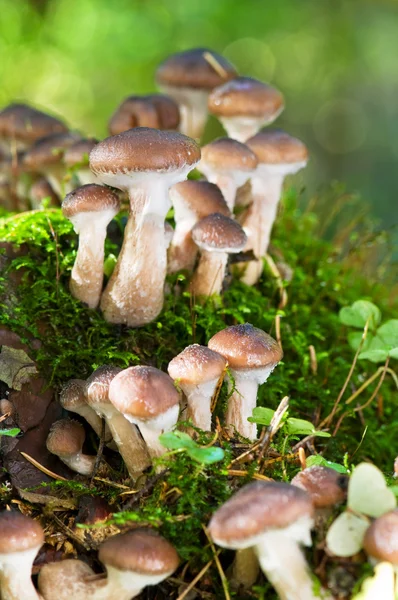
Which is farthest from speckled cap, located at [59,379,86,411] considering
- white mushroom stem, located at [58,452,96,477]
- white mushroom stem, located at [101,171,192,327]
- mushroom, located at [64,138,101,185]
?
mushroom, located at [64,138,101,185]

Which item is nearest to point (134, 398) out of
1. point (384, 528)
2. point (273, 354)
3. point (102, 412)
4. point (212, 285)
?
point (102, 412)

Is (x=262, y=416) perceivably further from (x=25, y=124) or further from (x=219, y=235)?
(x=25, y=124)

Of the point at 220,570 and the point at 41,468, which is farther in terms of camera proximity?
the point at 41,468

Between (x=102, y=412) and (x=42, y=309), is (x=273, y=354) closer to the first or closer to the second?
(x=102, y=412)

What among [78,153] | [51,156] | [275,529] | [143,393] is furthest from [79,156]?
[275,529]

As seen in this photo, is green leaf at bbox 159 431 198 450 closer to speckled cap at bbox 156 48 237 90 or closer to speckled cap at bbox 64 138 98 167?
speckled cap at bbox 64 138 98 167

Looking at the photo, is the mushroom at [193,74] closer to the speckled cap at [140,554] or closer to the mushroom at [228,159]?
the mushroom at [228,159]

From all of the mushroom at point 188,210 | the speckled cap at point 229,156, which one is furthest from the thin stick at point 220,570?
the speckled cap at point 229,156

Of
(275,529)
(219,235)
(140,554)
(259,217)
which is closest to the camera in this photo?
(275,529)
